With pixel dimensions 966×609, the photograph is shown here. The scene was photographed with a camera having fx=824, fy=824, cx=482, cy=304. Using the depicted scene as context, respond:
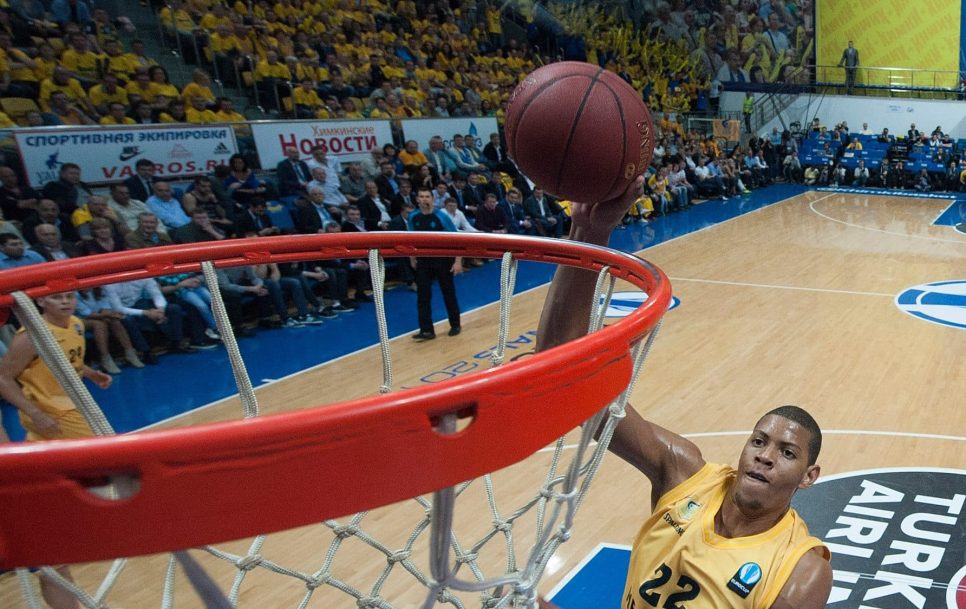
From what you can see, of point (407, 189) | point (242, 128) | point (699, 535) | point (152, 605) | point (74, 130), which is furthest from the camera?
point (407, 189)

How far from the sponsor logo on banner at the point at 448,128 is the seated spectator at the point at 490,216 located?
170 cm

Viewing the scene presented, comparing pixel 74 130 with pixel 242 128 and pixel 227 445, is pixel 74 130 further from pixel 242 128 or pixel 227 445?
pixel 227 445

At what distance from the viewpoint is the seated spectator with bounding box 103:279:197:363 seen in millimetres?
6402

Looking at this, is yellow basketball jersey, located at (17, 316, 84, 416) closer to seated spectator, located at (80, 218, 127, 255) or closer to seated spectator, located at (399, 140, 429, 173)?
seated spectator, located at (80, 218, 127, 255)

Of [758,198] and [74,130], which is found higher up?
[74,130]

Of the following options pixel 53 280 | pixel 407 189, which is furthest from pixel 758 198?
pixel 53 280

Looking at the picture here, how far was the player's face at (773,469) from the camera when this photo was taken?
209 centimetres

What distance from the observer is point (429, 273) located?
7348 mm

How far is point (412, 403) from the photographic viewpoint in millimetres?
922

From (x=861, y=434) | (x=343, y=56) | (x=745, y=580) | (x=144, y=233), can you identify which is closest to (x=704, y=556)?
(x=745, y=580)

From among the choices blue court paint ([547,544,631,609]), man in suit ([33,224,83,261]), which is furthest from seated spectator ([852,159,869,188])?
man in suit ([33,224,83,261])

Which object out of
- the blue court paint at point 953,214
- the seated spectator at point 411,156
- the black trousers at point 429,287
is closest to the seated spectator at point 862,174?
the blue court paint at point 953,214

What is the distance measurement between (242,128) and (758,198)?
11.9 metres

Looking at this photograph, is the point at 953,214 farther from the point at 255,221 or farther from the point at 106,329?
the point at 106,329
